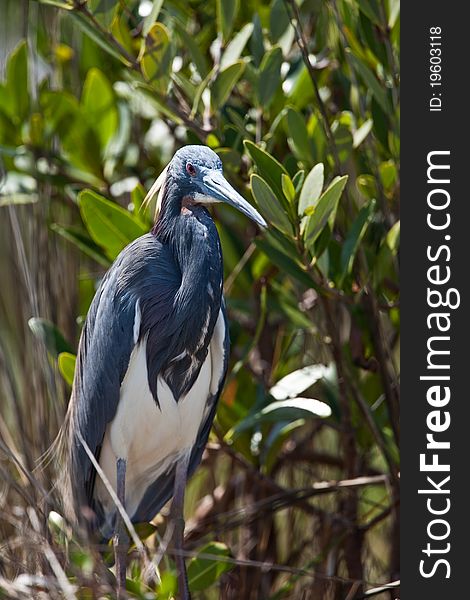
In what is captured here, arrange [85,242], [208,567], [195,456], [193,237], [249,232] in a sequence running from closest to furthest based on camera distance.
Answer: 1. [193,237]
2. [208,567]
3. [195,456]
4. [85,242]
5. [249,232]

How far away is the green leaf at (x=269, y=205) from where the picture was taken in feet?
5.51

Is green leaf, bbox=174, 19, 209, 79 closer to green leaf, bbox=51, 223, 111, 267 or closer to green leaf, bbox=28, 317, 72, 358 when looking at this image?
green leaf, bbox=51, 223, 111, 267

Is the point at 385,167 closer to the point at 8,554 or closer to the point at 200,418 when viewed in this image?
the point at 200,418

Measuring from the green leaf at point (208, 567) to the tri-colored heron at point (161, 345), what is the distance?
4cm

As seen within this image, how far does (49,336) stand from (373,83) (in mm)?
794

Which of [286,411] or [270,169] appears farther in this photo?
[286,411]

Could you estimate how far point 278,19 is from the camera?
2045 mm

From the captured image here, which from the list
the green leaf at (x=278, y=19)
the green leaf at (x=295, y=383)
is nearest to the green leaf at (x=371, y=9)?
the green leaf at (x=278, y=19)

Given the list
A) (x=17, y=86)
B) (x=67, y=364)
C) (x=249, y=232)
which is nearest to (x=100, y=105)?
(x=17, y=86)

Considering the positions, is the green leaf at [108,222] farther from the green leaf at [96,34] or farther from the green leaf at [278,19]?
the green leaf at [278,19]

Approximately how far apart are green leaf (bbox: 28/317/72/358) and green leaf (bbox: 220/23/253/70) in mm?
608

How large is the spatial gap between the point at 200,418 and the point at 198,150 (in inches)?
20.2

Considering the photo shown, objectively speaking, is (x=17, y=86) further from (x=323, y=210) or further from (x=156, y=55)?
(x=323, y=210)

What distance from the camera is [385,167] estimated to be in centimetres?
207
